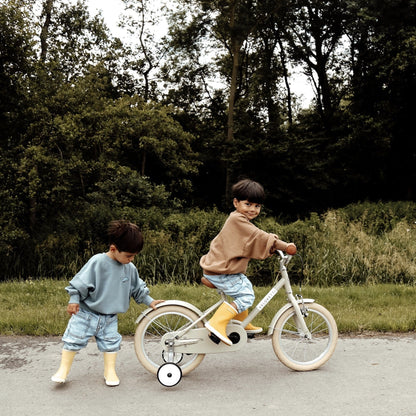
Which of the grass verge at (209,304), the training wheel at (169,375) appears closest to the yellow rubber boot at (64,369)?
the training wheel at (169,375)

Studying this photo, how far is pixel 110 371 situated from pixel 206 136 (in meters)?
20.5

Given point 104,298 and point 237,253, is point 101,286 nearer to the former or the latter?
point 104,298

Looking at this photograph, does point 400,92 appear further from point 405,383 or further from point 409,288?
point 405,383

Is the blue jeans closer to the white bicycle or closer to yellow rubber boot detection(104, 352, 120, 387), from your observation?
the white bicycle

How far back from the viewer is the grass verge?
15.0 ft

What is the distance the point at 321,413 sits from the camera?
2.89 m

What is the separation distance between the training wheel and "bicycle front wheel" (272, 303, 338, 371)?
2.62ft

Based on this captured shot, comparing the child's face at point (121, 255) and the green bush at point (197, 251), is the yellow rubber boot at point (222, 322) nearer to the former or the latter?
the child's face at point (121, 255)

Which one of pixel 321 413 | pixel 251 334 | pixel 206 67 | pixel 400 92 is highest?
pixel 206 67

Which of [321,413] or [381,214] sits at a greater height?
[381,214]

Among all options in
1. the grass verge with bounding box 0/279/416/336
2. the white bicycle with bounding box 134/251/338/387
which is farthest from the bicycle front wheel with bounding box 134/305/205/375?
the grass verge with bounding box 0/279/416/336

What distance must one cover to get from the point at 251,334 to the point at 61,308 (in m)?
2.54

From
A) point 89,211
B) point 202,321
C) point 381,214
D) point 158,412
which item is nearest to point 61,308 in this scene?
point 202,321

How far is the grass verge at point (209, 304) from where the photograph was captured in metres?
4.57
